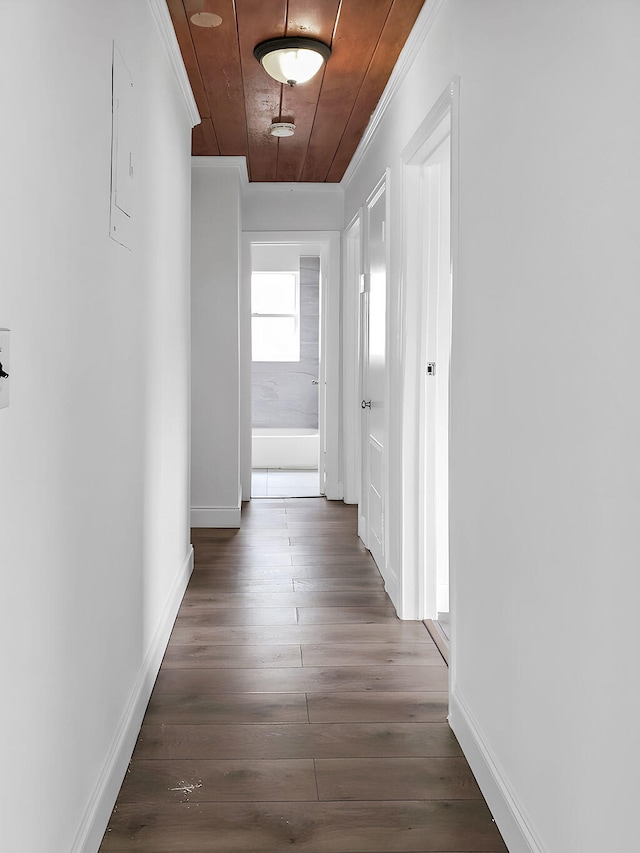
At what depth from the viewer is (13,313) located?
1262 mm

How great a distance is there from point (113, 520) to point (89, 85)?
1084 millimetres

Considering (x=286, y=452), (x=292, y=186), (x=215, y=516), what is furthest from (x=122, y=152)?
(x=286, y=452)

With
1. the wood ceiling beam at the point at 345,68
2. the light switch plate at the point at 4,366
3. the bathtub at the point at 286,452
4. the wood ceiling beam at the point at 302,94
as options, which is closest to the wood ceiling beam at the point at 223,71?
the wood ceiling beam at the point at 302,94

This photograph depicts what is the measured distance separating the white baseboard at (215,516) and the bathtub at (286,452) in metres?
2.83

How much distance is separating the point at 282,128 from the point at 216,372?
1.74 metres

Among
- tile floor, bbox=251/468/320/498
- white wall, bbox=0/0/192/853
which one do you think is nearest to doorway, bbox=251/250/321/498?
tile floor, bbox=251/468/320/498

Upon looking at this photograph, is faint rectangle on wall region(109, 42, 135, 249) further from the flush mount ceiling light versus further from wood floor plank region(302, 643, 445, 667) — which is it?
wood floor plank region(302, 643, 445, 667)

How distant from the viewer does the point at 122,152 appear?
219cm

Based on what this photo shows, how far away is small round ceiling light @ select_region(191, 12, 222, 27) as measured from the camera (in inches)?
110

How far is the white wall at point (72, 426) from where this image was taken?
129 centimetres

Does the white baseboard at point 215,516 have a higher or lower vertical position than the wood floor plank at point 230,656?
higher

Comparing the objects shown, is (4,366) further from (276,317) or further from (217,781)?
(276,317)

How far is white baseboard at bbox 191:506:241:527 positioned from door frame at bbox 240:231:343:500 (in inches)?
31.3

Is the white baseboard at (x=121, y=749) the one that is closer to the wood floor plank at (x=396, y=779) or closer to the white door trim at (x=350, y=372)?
the wood floor plank at (x=396, y=779)
